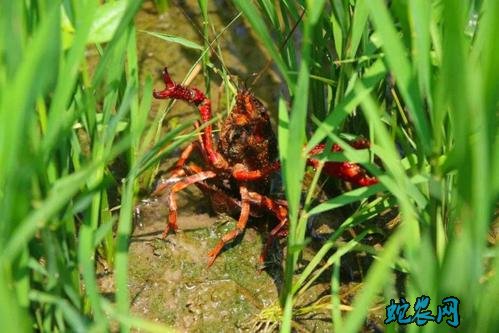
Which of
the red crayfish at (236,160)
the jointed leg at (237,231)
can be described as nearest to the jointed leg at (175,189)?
the red crayfish at (236,160)

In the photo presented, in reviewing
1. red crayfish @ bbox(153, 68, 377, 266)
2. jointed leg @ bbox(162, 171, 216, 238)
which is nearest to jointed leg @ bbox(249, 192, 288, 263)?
red crayfish @ bbox(153, 68, 377, 266)

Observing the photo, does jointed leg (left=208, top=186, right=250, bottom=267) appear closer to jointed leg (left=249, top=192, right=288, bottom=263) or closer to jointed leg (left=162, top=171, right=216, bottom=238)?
jointed leg (left=249, top=192, right=288, bottom=263)

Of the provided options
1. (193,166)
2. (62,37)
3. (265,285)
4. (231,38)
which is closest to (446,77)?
(62,37)

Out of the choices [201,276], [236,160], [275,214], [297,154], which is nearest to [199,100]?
[236,160]

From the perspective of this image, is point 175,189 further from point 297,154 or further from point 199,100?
point 297,154

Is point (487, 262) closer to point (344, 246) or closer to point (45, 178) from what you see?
point (344, 246)

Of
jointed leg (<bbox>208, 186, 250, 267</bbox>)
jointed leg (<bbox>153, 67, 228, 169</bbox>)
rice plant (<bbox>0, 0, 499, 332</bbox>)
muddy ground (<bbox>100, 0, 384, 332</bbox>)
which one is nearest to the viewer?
rice plant (<bbox>0, 0, 499, 332</bbox>)

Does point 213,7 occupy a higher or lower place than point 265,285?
higher
